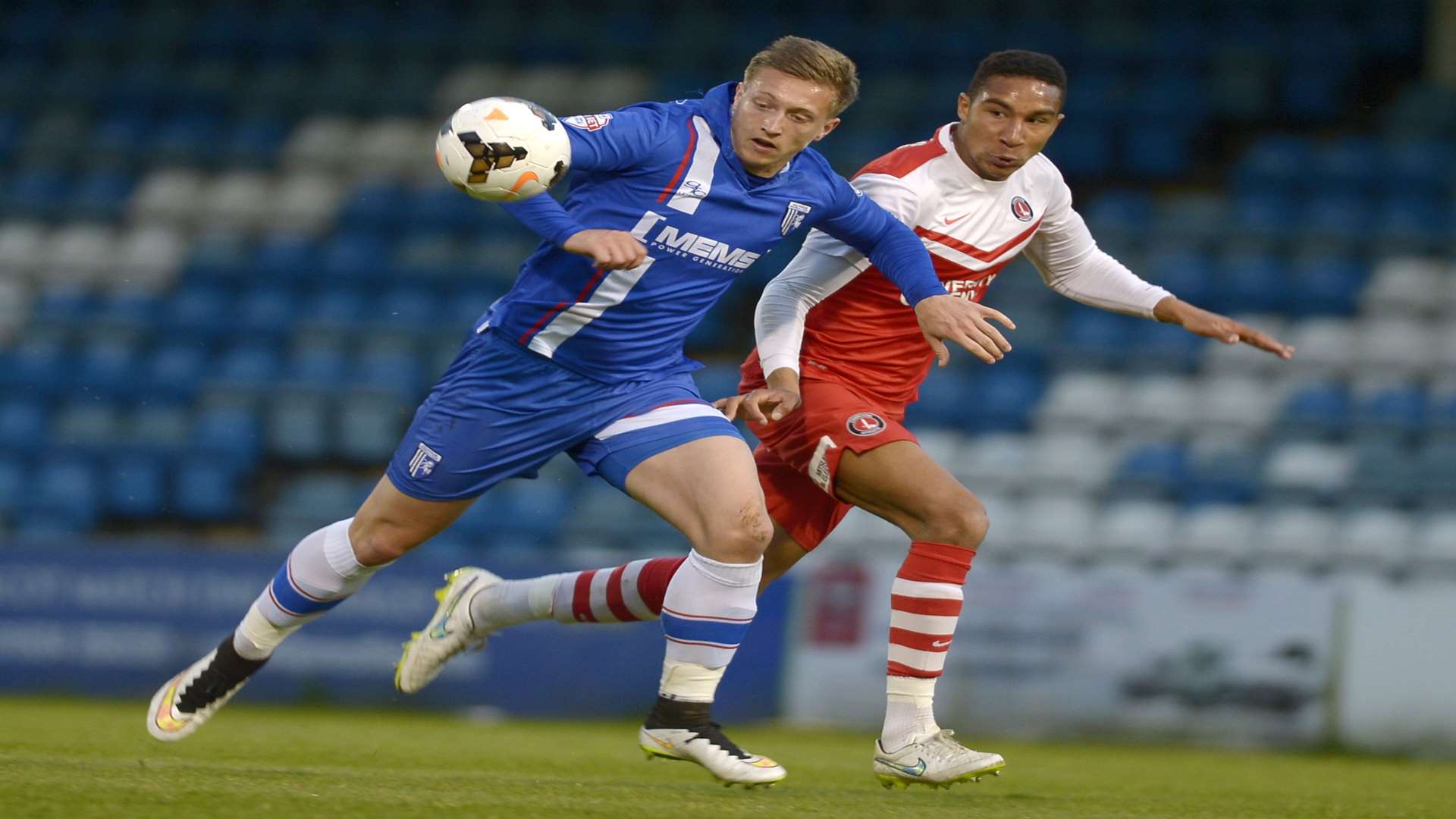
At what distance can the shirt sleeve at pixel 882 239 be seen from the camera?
15.5ft

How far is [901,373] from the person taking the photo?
5.25 meters

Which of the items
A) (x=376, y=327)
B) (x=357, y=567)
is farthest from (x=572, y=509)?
(x=357, y=567)

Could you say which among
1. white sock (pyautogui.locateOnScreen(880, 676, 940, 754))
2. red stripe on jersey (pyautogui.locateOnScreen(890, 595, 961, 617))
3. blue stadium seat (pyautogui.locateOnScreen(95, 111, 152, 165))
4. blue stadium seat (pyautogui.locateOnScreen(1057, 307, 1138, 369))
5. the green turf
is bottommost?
the green turf

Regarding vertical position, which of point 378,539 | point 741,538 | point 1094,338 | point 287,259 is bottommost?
point 378,539

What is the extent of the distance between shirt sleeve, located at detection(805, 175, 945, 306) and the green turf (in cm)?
148

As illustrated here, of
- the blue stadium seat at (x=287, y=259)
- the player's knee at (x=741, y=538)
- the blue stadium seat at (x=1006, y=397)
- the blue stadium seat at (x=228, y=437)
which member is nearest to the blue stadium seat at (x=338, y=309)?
the blue stadium seat at (x=287, y=259)

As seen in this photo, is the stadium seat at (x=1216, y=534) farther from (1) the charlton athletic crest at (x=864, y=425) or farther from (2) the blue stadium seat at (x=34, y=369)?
(2) the blue stadium seat at (x=34, y=369)

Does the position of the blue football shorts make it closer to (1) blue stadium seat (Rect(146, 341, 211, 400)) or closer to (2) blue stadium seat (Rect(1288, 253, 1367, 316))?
(1) blue stadium seat (Rect(146, 341, 211, 400))

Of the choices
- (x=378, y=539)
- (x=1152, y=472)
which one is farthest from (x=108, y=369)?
(x=378, y=539)

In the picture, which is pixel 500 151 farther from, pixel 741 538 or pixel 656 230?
pixel 741 538

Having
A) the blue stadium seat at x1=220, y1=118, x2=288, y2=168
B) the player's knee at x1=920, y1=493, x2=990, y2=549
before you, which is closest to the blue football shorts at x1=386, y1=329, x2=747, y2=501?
the player's knee at x1=920, y1=493, x2=990, y2=549

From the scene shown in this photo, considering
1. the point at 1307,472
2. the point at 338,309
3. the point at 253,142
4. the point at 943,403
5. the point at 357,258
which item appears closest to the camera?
the point at 1307,472

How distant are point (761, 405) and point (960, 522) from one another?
681 mm

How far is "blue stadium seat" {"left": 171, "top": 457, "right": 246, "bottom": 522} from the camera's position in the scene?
11031 mm
